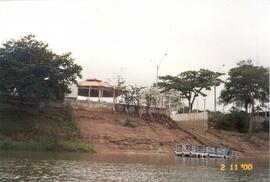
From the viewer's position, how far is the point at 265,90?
78.6m

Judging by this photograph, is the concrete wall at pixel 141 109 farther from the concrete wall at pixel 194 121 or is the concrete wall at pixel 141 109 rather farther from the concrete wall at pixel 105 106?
the concrete wall at pixel 194 121

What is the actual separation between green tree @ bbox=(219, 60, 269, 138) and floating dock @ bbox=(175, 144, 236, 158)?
17311mm

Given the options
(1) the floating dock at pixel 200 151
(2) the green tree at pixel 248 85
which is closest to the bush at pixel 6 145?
(1) the floating dock at pixel 200 151

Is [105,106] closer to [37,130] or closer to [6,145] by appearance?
[37,130]

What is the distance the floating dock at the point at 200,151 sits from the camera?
58.5 meters

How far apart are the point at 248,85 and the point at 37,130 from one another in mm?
38850

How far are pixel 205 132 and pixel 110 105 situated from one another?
49.6ft

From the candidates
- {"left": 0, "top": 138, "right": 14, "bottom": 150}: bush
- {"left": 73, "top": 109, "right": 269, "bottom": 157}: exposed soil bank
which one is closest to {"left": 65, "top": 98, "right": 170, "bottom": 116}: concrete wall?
{"left": 73, "top": 109, "right": 269, "bottom": 157}: exposed soil bank

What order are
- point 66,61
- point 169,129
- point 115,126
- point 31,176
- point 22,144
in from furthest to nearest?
point 169,129 < point 115,126 < point 66,61 < point 22,144 < point 31,176

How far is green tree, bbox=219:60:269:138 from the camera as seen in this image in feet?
257

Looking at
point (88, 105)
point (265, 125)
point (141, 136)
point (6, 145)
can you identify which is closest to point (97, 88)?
point (88, 105)

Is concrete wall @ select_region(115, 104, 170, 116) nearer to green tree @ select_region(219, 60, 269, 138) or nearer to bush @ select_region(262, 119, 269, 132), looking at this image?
green tree @ select_region(219, 60, 269, 138)

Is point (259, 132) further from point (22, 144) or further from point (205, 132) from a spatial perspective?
point (22, 144)

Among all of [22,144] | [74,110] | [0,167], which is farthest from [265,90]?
[0,167]
